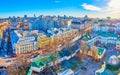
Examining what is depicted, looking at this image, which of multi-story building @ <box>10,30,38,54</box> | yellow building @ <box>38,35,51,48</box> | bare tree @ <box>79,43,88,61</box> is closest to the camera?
bare tree @ <box>79,43,88,61</box>

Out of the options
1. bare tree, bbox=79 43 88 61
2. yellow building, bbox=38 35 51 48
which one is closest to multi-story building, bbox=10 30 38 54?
yellow building, bbox=38 35 51 48

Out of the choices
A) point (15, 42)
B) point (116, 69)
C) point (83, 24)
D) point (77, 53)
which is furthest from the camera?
point (83, 24)

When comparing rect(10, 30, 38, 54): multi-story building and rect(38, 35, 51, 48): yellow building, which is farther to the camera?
rect(38, 35, 51, 48): yellow building

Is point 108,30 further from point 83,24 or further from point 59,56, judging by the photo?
point 59,56

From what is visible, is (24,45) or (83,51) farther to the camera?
(24,45)

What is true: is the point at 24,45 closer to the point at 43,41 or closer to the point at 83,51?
the point at 43,41

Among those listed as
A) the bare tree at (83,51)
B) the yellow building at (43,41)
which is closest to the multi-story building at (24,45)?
the yellow building at (43,41)

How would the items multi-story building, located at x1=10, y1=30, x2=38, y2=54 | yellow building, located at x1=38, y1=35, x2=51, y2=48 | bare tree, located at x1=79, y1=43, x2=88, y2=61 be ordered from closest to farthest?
1. bare tree, located at x1=79, y1=43, x2=88, y2=61
2. multi-story building, located at x1=10, y1=30, x2=38, y2=54
3. yellow building, located at x1=38, y1=35, x2=51, y2=48

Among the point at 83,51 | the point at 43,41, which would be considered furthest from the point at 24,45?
the point at 83,51

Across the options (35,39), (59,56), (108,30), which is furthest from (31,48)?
(108,30)

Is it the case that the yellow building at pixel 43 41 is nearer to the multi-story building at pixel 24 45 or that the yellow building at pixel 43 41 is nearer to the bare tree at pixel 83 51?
the multi-story building at pixel 24 45

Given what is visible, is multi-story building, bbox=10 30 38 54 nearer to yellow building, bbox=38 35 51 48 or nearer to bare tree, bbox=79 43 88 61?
yellow building, bbox=38 35 51 48
